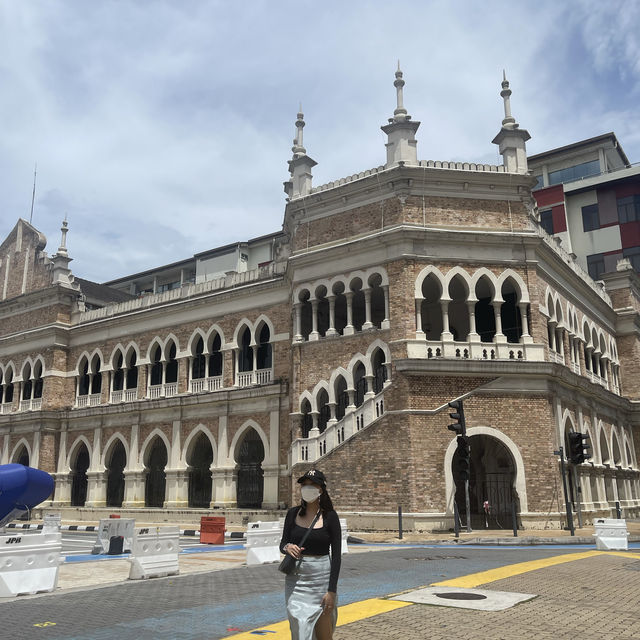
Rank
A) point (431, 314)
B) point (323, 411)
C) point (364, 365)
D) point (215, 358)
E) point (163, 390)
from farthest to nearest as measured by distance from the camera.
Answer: point (163, 390) < point (215, 358) < point (431, 314) < point (323, 411) < point (364, 365)

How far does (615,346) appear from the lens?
31266 millimetres

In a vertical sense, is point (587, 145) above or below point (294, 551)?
above

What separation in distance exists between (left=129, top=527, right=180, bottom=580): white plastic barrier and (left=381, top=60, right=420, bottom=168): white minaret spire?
591 inches

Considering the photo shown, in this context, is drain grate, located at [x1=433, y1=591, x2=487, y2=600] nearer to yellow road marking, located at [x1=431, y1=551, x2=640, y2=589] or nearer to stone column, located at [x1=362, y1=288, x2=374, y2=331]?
yellow road marking, located at [x1=431, y1=551, x2=640, y2=589]

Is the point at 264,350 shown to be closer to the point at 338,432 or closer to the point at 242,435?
the point at 242,435

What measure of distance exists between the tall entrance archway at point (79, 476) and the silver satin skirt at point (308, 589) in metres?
28.9

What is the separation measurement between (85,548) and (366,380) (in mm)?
9624

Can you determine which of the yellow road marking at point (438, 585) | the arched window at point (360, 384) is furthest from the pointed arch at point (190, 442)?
the yellow road marking at point (438, 585)

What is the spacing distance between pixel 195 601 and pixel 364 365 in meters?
13.9

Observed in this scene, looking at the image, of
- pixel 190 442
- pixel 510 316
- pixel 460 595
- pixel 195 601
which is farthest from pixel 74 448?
pixel 460 595

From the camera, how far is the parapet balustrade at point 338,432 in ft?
67.4

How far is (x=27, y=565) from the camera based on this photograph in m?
9.32

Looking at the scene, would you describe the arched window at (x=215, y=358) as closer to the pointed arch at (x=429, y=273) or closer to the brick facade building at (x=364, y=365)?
the brick facade building at (x=364, y=365)

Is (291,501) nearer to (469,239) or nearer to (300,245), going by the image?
(300,245)
